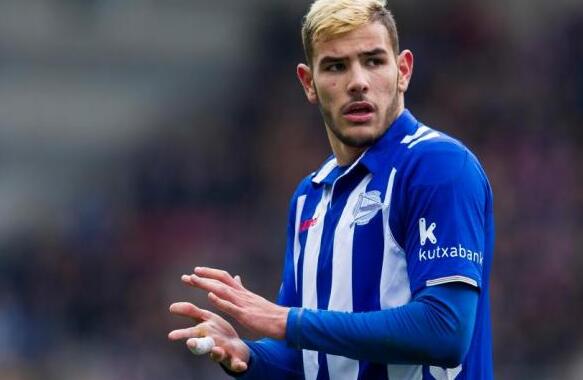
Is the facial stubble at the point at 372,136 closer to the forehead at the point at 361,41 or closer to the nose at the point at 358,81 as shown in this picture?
the nose at the point at 358,81

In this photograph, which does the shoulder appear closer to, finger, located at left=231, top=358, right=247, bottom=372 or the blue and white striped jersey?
the blue and white striped jersey

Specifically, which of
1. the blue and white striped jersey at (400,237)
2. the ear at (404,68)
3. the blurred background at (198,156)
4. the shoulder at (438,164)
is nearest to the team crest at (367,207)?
the blue and white striped jersey at (400,237)

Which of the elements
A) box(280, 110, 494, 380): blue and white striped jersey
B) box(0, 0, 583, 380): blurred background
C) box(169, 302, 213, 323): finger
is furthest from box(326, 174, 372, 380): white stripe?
box(0, 0, 583, 380): blurred background

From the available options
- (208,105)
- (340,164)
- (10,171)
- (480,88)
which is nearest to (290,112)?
(208,105)

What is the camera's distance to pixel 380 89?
13.2 feet

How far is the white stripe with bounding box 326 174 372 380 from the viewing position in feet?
12.8

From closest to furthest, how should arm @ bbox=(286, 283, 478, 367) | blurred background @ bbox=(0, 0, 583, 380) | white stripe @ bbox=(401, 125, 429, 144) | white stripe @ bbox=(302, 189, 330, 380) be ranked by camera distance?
arm @ bbox=(286, 283, 478, 367) < white stripe @ bbox=(401, 125, 429, 144) < white stripe @ bbox=(302, 189, 330, 380) < blurred background @ bbox=(0, 0, 583, 380)

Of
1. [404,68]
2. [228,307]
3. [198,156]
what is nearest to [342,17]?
[404,68]

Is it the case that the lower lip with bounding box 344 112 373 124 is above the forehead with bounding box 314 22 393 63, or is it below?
below

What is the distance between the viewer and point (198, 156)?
12.2 meters

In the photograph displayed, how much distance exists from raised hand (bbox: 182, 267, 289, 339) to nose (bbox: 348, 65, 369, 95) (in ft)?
2.51

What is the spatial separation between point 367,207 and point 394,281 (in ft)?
0.83

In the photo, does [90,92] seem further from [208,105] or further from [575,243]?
[575,243]

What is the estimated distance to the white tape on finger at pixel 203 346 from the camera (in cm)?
380
